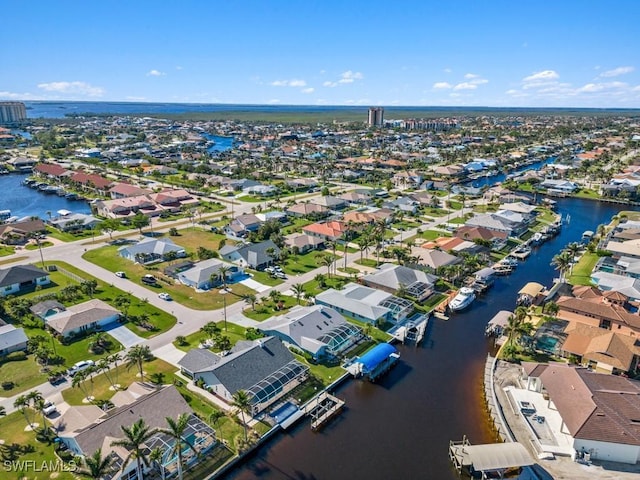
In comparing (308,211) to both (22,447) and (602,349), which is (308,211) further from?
(22,447)

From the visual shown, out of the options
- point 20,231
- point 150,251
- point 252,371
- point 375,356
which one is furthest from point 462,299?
point 20,231

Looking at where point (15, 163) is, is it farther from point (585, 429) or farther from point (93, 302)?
point (585, 429)

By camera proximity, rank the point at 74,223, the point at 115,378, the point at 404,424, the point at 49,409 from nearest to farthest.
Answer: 1. the point at 49,409
2. the point at 404,424
3. the point at 115,378
4. the point at 74,223

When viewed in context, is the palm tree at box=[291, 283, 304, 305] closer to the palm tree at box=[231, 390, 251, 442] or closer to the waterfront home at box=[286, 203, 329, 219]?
the palm tree at box=[231, 390, 251, 442]

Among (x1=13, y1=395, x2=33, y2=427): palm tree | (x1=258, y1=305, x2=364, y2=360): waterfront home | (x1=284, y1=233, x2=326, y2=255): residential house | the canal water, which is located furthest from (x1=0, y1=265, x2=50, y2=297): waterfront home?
the canal water

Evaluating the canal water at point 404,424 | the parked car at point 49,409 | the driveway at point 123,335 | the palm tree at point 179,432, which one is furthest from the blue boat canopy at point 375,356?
the parked car at point 49,409

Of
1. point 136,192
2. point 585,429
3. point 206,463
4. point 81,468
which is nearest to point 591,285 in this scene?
point 585,429
